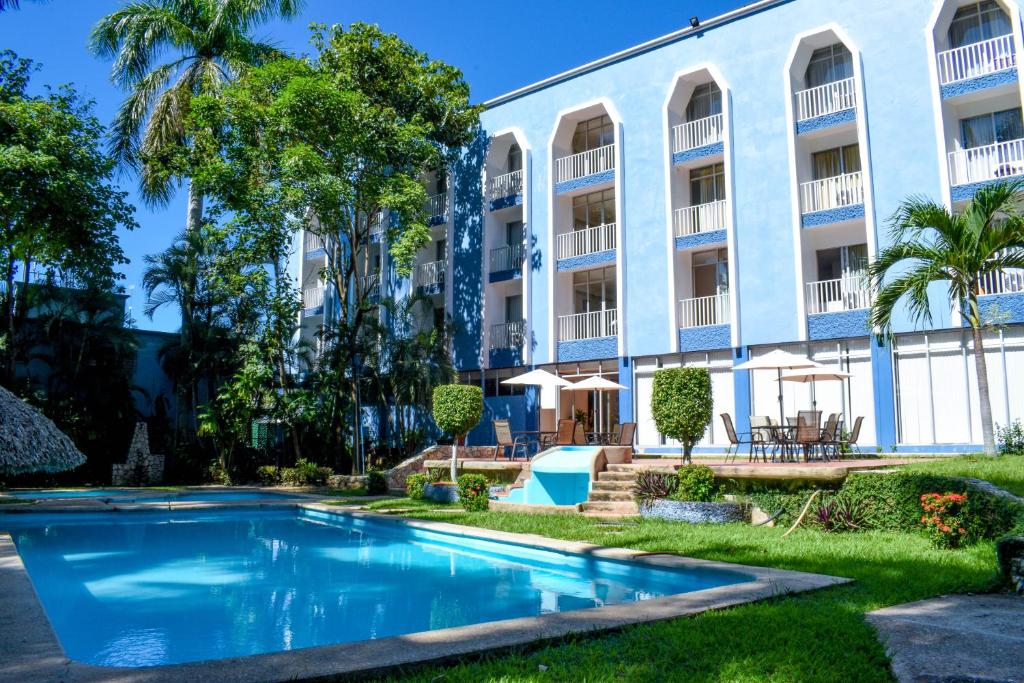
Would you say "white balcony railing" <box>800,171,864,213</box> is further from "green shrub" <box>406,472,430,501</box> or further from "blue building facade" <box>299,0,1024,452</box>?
"green shrub" <box>406,472,430,501</box>

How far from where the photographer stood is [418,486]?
17.2m

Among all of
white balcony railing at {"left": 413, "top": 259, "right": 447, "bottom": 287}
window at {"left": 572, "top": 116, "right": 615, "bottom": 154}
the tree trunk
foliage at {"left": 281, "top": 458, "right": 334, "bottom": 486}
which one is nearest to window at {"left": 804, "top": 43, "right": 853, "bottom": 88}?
window at {"left": 572, "top": 116, "right": 615, "bottom": 154}

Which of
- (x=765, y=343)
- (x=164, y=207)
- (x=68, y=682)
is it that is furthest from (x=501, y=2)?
(x=68, y=682)

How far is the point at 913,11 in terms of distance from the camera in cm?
1766

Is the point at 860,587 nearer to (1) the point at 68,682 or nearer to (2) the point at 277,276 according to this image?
(1) the point at 68,682

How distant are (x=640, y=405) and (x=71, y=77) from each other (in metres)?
18.3

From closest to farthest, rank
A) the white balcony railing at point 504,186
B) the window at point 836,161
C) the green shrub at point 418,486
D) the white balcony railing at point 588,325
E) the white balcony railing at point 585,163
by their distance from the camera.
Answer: the green shrub at point 418,486 → the window at point 836,161 → the white balcony railing at point 588,325 → the white balcony railing at point 585,163 → the white balcony railing at point 504,186

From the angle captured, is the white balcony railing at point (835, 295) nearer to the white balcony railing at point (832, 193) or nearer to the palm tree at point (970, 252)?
the white balcony railing at point (832, 193)

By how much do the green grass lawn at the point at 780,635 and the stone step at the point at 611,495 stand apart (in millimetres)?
4166

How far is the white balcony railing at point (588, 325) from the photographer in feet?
72.4

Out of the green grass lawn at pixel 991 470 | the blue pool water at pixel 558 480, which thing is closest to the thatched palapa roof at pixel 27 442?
the blue pool water at pixel 558 480

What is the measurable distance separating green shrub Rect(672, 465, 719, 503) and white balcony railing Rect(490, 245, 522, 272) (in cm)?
1325

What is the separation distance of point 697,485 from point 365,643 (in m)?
8.11

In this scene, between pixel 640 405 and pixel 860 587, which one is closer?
pixel 860 587
